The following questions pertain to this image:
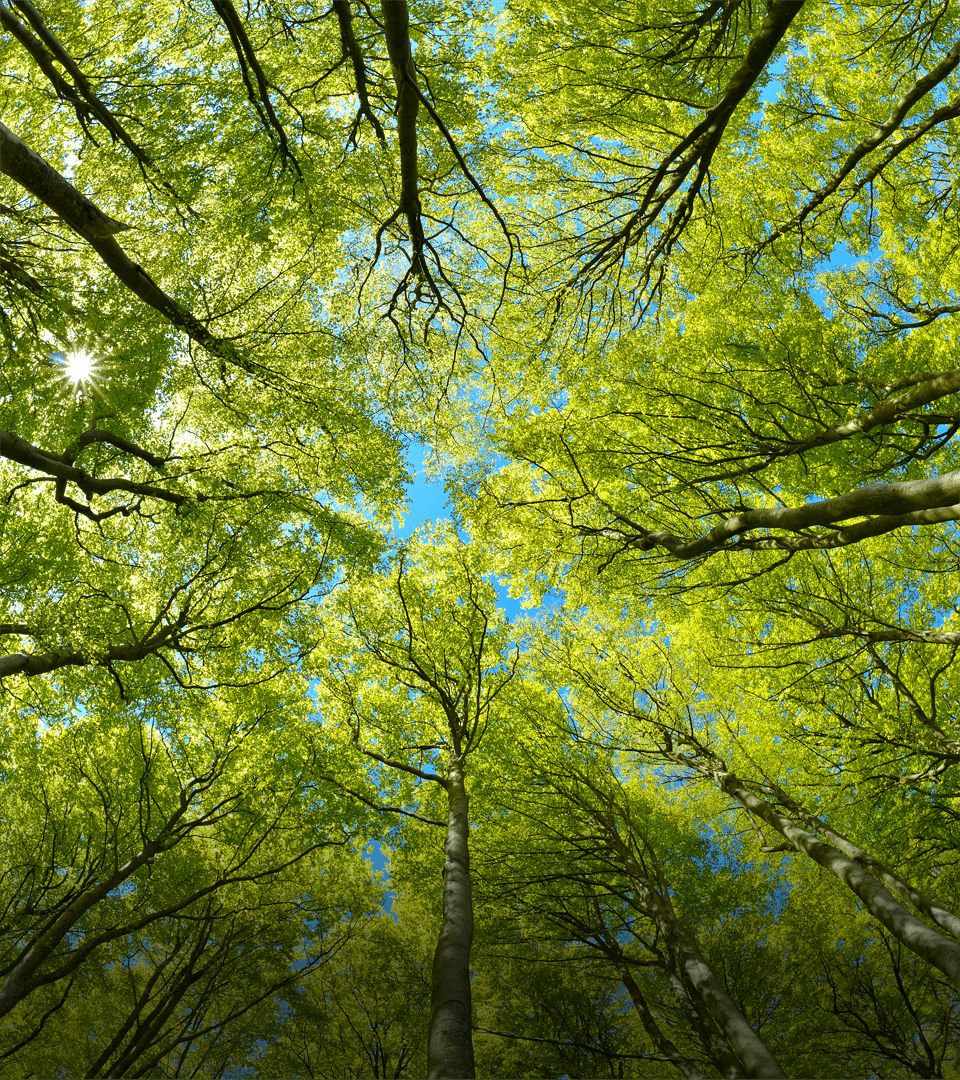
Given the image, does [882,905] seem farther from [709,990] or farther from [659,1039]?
[659,1039]

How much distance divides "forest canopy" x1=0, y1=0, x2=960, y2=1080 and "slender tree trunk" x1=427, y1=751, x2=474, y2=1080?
3.8 inches

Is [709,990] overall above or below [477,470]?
below

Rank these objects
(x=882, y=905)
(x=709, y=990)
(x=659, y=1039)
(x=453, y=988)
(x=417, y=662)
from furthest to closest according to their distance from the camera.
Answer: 1. (x=417, y=662)
2. (x=659, y=1039)
3. (x=709, y=990)
4. (x=882, y=905)
5. (x=453, y=988)

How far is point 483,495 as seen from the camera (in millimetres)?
9031

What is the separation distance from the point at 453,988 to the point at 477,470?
7140 millimetres

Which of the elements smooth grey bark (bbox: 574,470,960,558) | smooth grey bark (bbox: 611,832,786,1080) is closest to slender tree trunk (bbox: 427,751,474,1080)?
smooth grey bark (bbox: 611,832,786,1080)

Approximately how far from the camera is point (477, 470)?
9594 millimetres

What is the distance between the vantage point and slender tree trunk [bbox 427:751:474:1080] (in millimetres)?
2916

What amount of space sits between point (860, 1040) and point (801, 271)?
15.6m

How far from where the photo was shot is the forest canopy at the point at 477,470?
18.9 feet

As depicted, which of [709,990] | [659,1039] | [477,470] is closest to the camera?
[709,990]

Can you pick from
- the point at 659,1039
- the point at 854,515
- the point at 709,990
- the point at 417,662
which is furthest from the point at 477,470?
the point at 659,1039

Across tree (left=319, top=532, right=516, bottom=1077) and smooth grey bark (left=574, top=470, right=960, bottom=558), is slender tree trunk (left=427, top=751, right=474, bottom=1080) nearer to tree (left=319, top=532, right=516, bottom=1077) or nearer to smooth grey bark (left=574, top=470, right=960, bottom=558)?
tree (left=319, top=532, right=516, bottom=1077)

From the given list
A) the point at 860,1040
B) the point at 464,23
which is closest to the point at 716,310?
the point at 464,23
